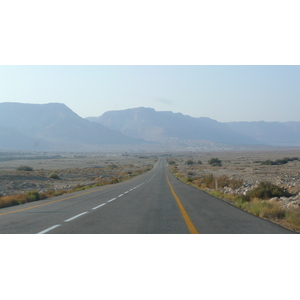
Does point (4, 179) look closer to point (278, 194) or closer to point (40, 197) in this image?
point (40, 197)

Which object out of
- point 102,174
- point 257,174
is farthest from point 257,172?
point 102,174

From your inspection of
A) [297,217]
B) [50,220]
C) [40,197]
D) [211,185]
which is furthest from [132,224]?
[211,185]

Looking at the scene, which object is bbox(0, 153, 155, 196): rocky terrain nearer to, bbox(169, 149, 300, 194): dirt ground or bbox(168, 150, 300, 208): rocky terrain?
bbox(169, 149, 300, 194): dirt ground

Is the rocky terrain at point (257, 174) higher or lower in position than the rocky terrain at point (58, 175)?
higher

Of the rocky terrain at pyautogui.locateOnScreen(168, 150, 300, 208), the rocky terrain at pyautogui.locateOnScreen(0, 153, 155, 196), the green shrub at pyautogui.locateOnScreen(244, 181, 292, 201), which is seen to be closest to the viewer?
the green shrub at pyautogui.locateOnScreen(244, 181, 292, 201)

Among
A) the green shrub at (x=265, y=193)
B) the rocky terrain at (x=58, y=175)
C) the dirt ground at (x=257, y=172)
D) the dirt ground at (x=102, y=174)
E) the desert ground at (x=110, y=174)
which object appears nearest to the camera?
the green shrub at (x=265, y=193)

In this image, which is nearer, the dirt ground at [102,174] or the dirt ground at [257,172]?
the dirt ground at [257,172]

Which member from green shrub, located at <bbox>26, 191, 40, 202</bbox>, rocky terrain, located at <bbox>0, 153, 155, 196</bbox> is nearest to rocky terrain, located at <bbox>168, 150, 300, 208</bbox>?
green shrub, located at <bbox>26, 191, 40, 202</bbox>

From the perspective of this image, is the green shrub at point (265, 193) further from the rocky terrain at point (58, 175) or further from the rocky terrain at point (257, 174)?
the rocky terrain at point (58, 175)

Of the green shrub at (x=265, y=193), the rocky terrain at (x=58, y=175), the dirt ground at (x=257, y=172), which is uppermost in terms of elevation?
the green shrub at (x=265, y=193)

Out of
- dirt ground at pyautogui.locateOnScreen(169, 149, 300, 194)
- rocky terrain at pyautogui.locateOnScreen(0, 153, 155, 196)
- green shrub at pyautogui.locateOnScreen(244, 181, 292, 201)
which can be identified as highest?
green shrub at pyautogui.locateOnScreen(244, 181, 292, 201)

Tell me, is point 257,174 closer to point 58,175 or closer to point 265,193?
point 265,193

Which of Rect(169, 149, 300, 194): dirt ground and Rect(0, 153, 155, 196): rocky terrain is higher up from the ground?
Rect(169, 149, 300, 194): dirt ground

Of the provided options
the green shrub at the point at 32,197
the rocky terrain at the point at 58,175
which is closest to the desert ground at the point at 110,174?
the rocky terrain at the point at 58,175
